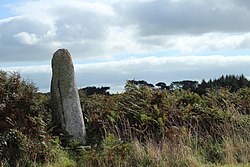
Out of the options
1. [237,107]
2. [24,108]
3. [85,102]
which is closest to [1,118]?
[24,108]

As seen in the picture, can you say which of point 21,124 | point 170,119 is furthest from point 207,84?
point 21,124

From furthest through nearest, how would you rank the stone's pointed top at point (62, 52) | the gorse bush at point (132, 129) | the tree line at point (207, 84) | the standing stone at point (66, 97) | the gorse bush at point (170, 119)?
the tree line at point (207, 84) < the stone's pointed top at point (62, 52) < the standing stone at point (66, 97) < the gorse bush at point (170, 119) < the gorse bush at point (132, 129)

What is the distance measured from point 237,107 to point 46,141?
6.08m

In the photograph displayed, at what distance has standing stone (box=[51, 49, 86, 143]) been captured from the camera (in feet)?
42.5

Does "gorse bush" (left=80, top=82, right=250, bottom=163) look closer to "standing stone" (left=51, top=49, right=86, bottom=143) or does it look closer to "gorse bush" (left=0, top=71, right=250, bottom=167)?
"gorse bush" (left=0, top=71, right=250, bottom=167)

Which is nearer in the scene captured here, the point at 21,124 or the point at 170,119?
the point at 21,124

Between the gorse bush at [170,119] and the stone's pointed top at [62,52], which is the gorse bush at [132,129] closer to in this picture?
the gorse bush at [170,119]

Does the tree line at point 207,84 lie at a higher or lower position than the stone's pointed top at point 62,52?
lower

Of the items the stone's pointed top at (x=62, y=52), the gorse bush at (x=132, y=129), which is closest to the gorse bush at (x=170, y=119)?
the gorse bush at (x=132, y=129)

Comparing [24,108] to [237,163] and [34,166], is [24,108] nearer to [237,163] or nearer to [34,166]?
[34,166]

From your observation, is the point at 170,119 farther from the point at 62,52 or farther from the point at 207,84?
the point at 207,84

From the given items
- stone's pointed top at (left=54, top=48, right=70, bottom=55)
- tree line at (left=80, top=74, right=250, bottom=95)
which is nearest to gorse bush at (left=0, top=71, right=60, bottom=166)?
stone's pointed top at (left=54, top=48, right=70, bottom=55)

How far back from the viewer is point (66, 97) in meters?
13.1

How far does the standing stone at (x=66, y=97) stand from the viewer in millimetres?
12969
